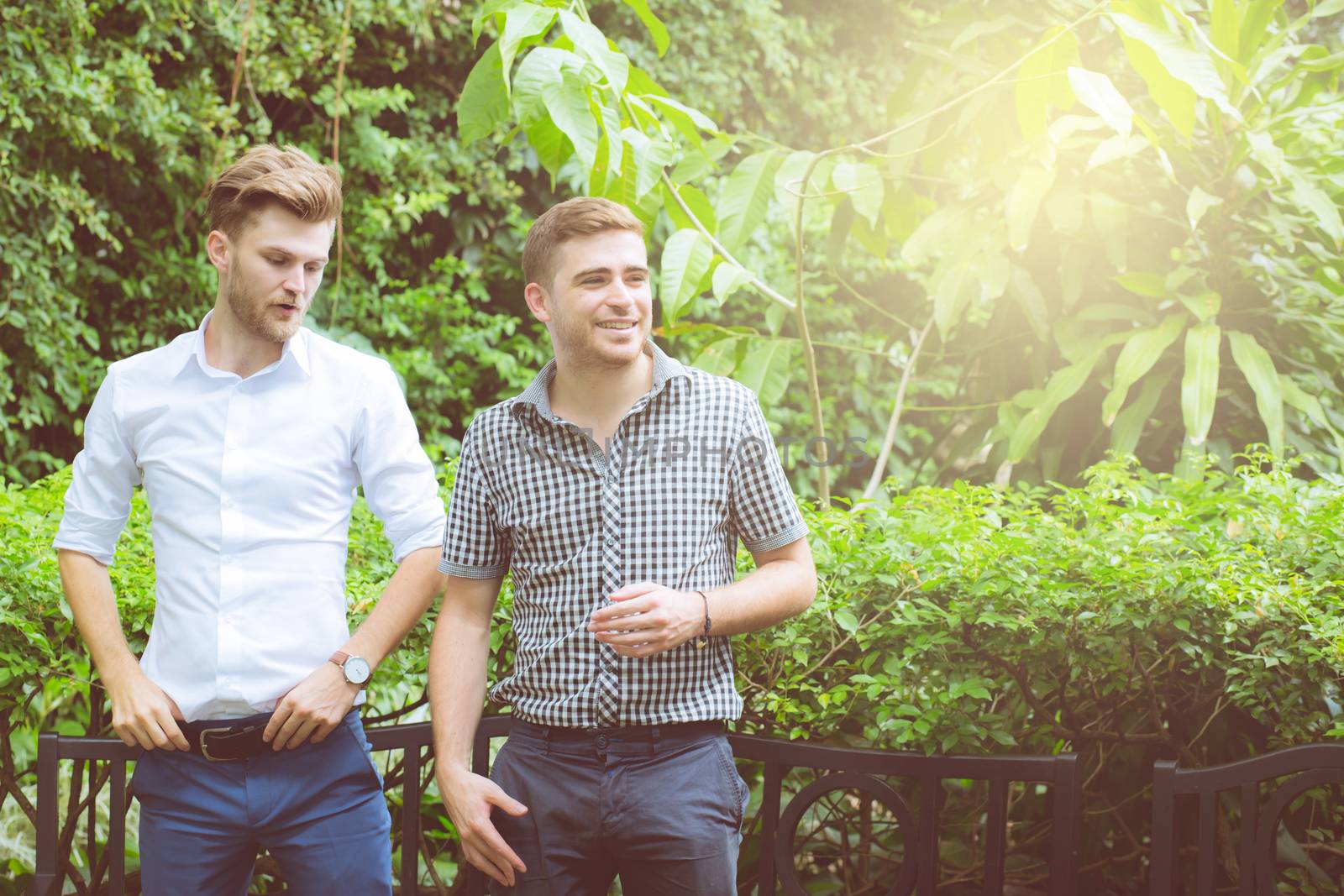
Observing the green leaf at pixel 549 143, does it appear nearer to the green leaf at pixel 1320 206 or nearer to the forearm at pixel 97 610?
the forearm at pixel 97 610

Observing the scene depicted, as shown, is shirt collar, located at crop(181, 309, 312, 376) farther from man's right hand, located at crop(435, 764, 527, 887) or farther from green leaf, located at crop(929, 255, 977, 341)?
green leaf, located at crop(929, 255, 977, 341)

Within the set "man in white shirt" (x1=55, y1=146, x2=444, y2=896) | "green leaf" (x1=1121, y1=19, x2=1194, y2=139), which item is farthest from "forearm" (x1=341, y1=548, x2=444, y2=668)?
"green leaf" (x1=1121, y1=19, x2=1194, y2=139)

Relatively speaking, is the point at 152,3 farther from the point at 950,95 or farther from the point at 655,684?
the point at 655,684

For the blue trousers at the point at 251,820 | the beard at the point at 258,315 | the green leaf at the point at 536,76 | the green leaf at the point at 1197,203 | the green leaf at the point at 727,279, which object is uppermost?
the green leaf at the point at 1197,203

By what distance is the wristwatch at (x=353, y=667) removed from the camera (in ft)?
5.96

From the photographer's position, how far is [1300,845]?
2223mm

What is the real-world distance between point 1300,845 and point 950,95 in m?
2.26

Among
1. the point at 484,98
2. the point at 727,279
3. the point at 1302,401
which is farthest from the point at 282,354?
the point at 1302,401

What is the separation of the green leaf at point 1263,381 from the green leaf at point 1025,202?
2.20 ft

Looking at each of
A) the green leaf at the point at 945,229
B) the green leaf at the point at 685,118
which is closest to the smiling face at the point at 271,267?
the green leaf at the point at 685,118

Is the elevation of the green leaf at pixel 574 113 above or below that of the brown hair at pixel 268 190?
above

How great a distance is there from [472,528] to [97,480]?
0.61 meters

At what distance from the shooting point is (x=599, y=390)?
6.07ft

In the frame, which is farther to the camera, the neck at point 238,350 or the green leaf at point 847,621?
the green leaf at point 847,621
